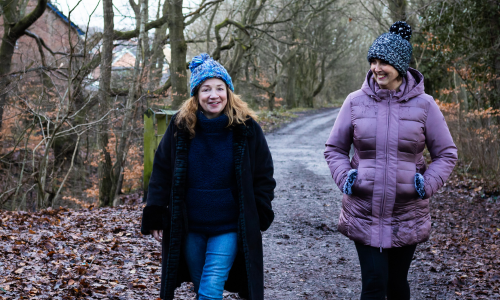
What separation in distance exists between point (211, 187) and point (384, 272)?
1.26 m

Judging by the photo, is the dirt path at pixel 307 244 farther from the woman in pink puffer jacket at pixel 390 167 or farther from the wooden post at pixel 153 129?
the wooden post at pixel 153 129

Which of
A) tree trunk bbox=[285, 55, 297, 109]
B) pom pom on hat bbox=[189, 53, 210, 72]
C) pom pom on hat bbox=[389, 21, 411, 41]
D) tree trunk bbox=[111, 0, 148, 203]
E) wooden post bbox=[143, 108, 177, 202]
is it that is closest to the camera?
pom pom on hat bbox=[189, 53, 210, 72]

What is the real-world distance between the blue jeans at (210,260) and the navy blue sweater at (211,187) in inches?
2.4

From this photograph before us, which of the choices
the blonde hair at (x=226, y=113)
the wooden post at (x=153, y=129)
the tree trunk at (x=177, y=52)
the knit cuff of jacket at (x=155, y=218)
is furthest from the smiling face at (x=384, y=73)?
the tree trunk at (x=177, y=52)

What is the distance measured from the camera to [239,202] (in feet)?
9.96

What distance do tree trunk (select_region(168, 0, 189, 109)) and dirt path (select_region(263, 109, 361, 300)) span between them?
3.71 m

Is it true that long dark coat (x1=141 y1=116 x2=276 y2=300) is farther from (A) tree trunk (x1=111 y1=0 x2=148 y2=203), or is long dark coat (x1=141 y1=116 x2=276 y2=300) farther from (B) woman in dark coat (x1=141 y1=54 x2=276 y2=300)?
(A) tree trunk (x1=111 y1=0 x2=148 y2=203)

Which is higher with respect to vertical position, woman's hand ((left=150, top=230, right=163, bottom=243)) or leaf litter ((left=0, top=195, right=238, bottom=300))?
woman's hand ((left=150, top=230, right=163, bottom=243))

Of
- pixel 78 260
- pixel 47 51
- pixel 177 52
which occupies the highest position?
pixel 47 51

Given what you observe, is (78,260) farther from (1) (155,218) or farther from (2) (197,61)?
(2) (197,61)

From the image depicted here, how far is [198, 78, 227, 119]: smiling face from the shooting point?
3115mm

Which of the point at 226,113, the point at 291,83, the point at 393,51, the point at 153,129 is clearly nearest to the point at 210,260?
the point at 226,113

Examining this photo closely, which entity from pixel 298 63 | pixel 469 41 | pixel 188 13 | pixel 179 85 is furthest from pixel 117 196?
pixel 298 63

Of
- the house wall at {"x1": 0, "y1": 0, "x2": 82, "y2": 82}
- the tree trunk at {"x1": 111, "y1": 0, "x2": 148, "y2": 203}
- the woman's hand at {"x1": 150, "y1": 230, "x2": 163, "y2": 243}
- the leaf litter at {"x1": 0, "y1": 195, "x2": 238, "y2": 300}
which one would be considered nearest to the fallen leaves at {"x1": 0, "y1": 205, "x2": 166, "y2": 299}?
the leaf litter at {"x1": 0, "y1": 195, "x2": 238, "y2": 300}
